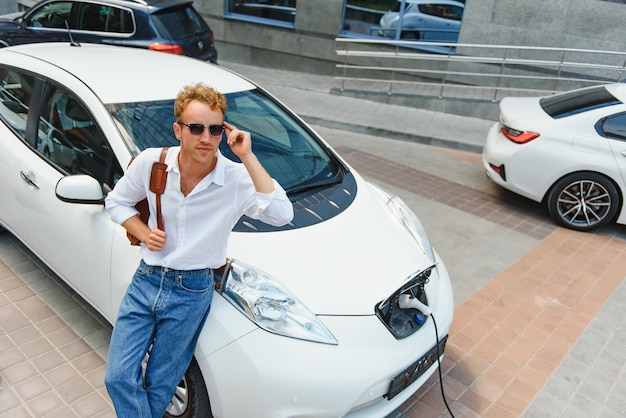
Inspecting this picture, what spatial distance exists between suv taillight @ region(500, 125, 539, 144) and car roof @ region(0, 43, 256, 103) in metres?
3.33

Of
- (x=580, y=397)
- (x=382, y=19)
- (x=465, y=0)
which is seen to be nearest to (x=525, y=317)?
(x=580, y=397)

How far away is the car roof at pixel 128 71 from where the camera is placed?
9.93ft

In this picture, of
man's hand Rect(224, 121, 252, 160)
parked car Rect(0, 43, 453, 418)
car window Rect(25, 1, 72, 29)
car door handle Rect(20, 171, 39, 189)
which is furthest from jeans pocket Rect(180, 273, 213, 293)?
car window Rect(25, 1, 72, 29)

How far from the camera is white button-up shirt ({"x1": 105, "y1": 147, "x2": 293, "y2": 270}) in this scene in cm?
211

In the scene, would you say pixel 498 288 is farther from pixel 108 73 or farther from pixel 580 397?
pixel 108 73

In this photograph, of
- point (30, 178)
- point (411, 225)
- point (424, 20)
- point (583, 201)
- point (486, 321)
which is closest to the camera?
point (30, 178)

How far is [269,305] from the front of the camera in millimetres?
2309

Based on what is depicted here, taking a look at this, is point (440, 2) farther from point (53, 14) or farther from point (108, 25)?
point (53, 14)

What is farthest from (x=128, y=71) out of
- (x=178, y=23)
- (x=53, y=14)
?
(x=53, y=14)

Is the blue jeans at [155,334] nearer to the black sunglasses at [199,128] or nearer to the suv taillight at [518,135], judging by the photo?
the black sunglasses at [199,128]

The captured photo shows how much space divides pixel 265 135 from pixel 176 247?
1409mm

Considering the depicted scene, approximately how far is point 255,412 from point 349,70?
10098 mm

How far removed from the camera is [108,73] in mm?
3164

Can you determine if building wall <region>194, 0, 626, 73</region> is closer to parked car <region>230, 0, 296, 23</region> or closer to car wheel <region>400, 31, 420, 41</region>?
Result: parked car <region>230, 0, 296, 23</region>
